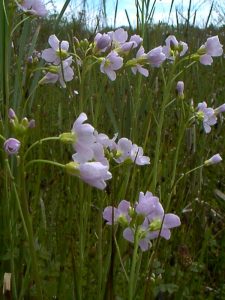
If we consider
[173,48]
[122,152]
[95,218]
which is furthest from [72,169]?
[95,218]

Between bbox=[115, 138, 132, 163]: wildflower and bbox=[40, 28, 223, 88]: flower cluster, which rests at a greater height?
bbox=[40, 28, 223, 88]: flower cluster

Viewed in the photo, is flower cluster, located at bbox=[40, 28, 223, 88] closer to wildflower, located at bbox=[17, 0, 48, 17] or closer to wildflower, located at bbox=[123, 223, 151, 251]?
wildflower, located at bbox=[17, 0, 48, 17]

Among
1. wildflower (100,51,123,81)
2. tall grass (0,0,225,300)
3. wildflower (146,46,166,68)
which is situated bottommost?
tall grass (0,0,225,300)

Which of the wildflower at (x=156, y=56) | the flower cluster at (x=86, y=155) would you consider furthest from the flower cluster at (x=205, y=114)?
the flower cluster at (x=86, y=155)

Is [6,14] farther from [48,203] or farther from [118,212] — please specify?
[48,203]

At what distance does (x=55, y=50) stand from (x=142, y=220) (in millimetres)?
513

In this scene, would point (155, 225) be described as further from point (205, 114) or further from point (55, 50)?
point (205, 114)

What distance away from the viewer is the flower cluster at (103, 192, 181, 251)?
0.99 m

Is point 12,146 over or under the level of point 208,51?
under

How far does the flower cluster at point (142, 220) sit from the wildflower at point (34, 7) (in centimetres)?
48

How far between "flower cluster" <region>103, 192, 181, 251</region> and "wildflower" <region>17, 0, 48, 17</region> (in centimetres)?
48

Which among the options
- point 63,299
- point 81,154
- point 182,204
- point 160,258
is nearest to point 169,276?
point 160,258

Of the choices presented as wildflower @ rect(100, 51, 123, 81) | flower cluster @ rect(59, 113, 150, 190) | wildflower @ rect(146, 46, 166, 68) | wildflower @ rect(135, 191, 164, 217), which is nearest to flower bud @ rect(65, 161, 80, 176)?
flower cluster @ rect(59, 113, 150, 190)

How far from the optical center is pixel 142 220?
39.1 inches
